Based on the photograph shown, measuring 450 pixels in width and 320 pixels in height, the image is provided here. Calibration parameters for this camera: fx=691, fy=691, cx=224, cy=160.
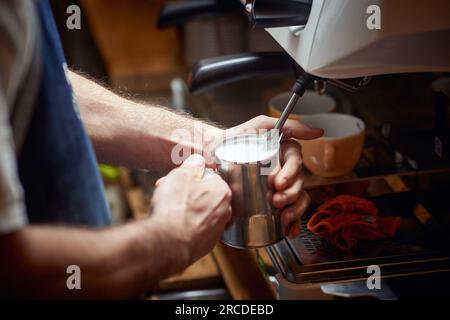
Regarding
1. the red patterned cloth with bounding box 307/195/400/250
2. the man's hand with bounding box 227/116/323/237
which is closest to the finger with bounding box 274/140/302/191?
the man's hand with bounding box 227/116/323/237

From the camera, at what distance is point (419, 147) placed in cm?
104

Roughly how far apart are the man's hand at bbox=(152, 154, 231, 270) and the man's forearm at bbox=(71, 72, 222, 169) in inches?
5.5

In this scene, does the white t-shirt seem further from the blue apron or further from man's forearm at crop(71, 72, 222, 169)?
man's forearm at crop(71, 72, 222, 169)

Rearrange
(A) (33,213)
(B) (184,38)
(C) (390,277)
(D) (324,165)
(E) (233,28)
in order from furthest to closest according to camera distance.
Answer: (B) (184,38) < (E) (233,28) < (D) (324,165) < (C) (390,277) < (A) (33,213)

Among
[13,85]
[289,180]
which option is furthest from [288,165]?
[13,85]

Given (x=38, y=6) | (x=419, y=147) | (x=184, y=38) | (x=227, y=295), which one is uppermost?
(x=38, y=6)

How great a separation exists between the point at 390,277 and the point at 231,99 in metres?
0.57

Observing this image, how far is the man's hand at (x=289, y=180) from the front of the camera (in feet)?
2.72

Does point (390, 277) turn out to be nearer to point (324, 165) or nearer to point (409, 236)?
point (409, 236)

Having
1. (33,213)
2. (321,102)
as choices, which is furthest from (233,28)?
(33,213)

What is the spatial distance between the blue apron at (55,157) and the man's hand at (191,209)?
3.1 inches

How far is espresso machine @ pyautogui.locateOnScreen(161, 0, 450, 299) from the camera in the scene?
0.78 m

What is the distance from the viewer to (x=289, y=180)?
84 centimetres

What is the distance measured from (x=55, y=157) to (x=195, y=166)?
198 mm
